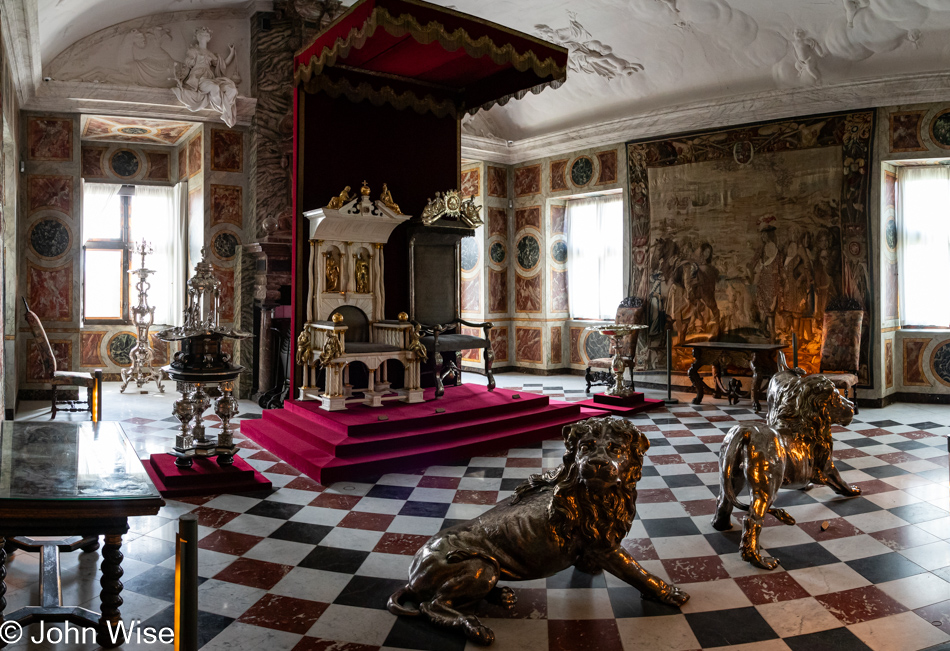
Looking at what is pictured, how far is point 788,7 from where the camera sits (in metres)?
7.81

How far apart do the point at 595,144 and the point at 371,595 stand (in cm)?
909

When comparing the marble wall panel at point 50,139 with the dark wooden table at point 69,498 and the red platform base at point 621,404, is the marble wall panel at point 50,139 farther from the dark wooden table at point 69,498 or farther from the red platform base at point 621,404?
the red platform base at point 621,404

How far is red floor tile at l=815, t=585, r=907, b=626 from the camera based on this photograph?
9.27 ft

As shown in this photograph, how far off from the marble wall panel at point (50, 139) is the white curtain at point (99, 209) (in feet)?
6.67

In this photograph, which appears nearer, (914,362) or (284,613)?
(284,613)

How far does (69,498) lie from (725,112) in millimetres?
9284

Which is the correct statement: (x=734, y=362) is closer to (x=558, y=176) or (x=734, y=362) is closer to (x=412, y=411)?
(x=558, y=176)

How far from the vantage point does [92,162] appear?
433 inches

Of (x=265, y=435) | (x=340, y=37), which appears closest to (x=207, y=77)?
(x=340, y=37)

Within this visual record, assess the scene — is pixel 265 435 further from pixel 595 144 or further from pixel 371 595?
pixel 595 144

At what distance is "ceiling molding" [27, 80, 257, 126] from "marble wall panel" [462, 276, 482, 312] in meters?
4.78

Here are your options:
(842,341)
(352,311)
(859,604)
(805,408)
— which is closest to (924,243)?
(842,341)

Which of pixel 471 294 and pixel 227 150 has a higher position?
pixel 227 150

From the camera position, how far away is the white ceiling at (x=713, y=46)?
7.63 meters
